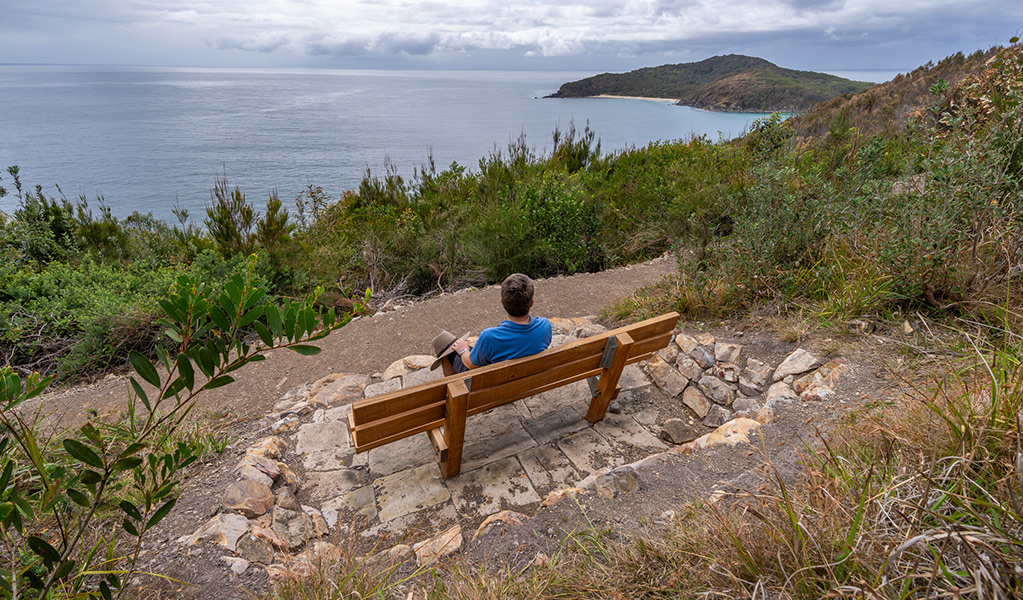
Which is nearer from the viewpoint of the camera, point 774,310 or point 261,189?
point 774,310

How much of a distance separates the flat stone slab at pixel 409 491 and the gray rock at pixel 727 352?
2.19 metres

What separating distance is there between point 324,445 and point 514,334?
153cm

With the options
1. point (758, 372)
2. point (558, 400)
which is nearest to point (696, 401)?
point (758, 372)

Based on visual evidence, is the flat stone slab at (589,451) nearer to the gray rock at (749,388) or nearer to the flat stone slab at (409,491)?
the flat stone slab at (409,491)

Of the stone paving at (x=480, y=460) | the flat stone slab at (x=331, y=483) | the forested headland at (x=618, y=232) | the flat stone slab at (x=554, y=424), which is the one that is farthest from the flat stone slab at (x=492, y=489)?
the forested headland at (x=618, y=232)

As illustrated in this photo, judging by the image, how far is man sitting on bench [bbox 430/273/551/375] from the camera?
270 centimetres

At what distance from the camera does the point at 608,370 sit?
9.54 feet

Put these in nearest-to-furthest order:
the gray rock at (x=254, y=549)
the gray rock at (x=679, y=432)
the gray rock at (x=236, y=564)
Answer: the gray rock at (x=236, y=564), the gray rock at (x=254, y=549), the gray rock at (x=679, y=432)

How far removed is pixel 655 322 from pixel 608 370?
423 mm

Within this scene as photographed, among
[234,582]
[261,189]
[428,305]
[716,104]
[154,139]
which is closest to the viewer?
[234,582]

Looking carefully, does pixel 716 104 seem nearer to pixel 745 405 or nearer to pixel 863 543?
pixel 745 405

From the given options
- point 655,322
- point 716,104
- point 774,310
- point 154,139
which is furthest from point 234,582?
point 716,104

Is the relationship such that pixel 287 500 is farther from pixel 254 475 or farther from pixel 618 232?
pixel 618 232

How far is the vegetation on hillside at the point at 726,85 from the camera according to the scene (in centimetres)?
2427
